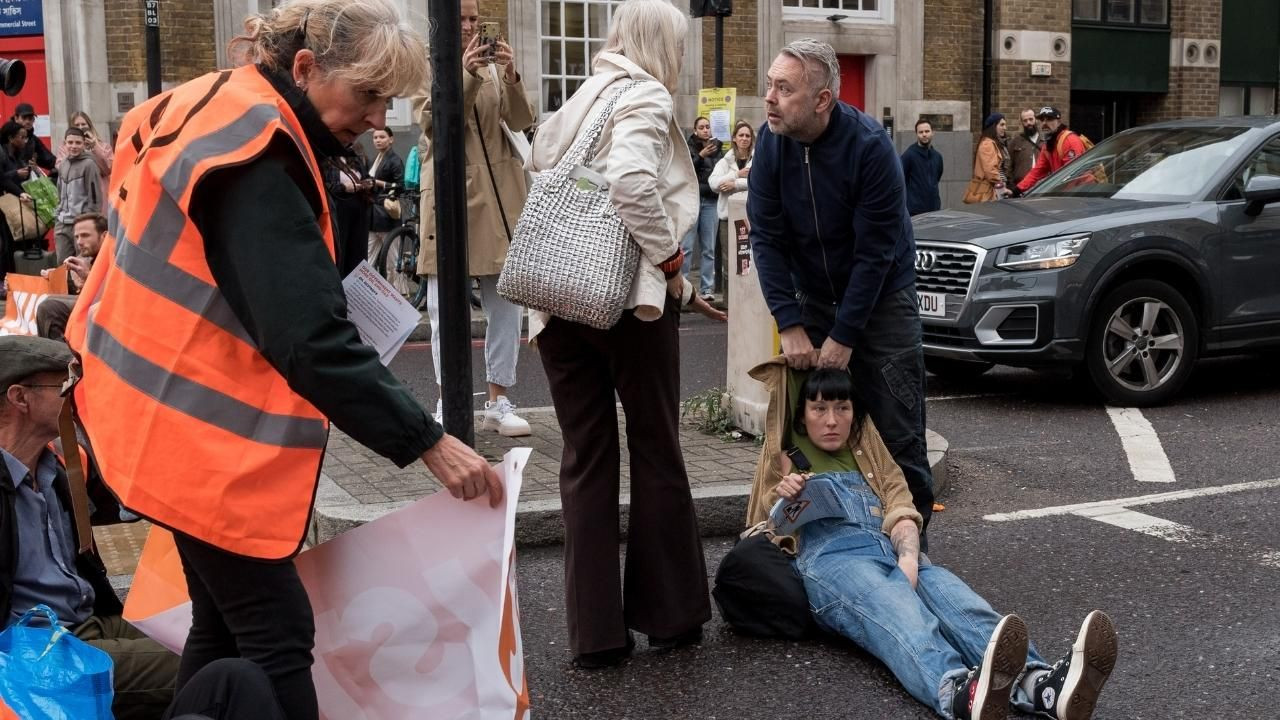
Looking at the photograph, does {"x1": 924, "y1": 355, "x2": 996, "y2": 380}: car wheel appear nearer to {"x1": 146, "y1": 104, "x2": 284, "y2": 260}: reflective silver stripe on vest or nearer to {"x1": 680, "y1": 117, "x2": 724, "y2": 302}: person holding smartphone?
{"x1": 680, "y1": 117, "x2": 724, "y2": 302}: person holding smartphone

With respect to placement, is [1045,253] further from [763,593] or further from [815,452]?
[763,593]

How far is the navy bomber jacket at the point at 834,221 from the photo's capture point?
4.55 metres

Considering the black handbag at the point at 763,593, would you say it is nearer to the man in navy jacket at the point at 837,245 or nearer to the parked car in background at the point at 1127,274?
the man in navy jacket at the point at 837,245

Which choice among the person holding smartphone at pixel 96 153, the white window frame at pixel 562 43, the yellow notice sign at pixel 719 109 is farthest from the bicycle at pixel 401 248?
the white window frame at pixel 562 43

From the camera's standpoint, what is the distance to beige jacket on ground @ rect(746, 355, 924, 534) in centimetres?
451

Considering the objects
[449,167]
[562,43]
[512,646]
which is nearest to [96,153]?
[562,43]

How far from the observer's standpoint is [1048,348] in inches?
329

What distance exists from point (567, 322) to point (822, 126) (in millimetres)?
1046

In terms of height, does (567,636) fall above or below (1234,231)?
below

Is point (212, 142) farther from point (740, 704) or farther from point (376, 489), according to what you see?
point (376, 489)

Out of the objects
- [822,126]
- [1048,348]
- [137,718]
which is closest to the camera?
[137,718]

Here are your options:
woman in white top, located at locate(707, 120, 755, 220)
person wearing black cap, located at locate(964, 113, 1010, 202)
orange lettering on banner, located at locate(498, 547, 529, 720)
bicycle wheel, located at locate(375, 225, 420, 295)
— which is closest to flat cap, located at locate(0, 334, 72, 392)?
orange lettering on banner, located at locate(498, 547, 529, 720)

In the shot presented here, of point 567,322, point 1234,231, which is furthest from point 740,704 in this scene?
point 1234,231

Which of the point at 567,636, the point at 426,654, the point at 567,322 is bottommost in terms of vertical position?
the point at 567,636
